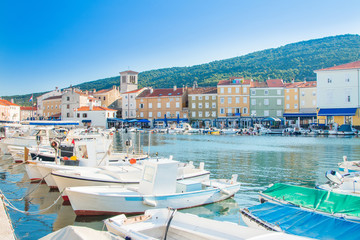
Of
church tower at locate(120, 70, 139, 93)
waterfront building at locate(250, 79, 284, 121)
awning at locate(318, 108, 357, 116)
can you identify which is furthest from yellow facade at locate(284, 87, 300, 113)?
church tower at locate(120, 70, 139, 93)

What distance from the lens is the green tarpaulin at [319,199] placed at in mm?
8953

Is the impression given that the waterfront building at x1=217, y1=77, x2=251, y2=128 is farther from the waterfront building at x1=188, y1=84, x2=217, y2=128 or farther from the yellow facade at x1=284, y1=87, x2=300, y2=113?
the yellow facade at x1=284, y1=87, x2=300, y2=113

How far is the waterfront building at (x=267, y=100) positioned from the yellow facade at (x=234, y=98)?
57.4 inches

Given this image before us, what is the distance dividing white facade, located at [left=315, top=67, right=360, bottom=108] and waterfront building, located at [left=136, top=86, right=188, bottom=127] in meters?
32.4

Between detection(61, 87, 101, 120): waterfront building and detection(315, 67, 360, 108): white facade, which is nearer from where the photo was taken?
detection(315, 67, 360, 108): white facade

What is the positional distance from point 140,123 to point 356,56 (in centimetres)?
8889

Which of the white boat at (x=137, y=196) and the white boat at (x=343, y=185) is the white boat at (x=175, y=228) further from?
the white boat at (x=343, y=185)

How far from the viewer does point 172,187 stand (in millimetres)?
11305

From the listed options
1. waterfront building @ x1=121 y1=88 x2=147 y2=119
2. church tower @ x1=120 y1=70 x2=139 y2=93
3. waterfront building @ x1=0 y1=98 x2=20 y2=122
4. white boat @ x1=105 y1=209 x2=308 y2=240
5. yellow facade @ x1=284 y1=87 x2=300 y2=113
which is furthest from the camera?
church tower @ x1=120 y1=70 x2=139 y2=93

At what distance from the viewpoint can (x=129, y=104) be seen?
84.9m

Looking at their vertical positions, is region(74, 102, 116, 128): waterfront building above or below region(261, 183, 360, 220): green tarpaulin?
above

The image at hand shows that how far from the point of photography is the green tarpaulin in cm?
895

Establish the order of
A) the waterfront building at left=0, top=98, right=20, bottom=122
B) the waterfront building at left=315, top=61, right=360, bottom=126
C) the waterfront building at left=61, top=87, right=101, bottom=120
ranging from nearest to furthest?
1. the waterfront building at left=315, top=61, right=360, bottom=126
2. the waterfront building at left=0, top=98, right=20, bottom=122
3. the waterfront building at left=61, top=87, right=101, bottom=120

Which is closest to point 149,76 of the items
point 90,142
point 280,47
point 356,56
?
point 280,47
